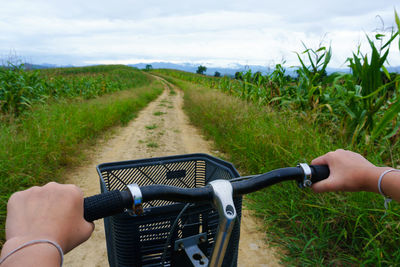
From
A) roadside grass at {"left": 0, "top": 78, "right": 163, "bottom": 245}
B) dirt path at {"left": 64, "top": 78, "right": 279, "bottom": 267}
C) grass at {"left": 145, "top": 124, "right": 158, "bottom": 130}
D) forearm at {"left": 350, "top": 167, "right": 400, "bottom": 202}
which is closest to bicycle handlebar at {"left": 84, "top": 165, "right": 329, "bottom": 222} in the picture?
forearm at {"left": 350, "top": 167, "right": 400, "bottom": 202}

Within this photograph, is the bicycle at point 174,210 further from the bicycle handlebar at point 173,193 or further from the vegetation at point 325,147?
the vegetation at point 325,147

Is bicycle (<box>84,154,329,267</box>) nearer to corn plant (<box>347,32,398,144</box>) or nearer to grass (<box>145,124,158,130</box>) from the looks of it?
corn plant (<box>347,32,398,144</box>)

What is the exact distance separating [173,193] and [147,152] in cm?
460

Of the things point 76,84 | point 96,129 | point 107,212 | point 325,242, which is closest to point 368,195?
point 325,242

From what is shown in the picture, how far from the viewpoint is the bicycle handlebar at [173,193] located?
0.77 m

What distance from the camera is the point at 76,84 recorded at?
410 inches

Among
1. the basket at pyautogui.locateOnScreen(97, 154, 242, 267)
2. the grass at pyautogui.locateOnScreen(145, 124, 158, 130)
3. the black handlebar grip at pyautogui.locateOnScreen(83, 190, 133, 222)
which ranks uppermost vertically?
the black handlebar grip at pyautogui.locateOnScreen(83, 190, 133, 222)

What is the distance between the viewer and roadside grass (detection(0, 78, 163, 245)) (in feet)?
9.64

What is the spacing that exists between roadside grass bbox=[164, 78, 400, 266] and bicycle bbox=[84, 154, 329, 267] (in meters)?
1.31

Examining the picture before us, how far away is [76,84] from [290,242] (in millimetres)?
10197

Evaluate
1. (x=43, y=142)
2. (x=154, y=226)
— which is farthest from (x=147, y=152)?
(x=154, y=226)

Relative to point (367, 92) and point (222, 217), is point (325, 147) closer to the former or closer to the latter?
point (367, 92)

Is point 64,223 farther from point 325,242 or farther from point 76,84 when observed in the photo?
point 76,84

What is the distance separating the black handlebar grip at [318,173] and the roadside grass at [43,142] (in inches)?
105
